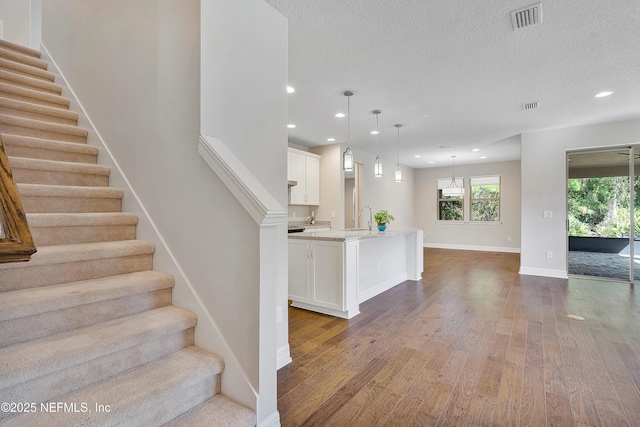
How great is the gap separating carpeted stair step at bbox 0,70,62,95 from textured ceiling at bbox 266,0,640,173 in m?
2.24

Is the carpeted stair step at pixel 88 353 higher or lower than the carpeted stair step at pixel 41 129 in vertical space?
A: lower

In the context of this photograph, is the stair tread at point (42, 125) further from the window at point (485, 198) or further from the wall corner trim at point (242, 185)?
the window at point (485, 198)

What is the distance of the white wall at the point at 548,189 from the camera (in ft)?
17.4

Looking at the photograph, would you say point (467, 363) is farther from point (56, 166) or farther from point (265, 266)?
point (56, 166)

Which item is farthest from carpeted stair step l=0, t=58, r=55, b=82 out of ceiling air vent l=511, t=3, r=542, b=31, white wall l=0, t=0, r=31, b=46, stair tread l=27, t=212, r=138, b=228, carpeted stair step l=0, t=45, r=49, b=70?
ceiling air vent l=511, t=3, r=542, b=31

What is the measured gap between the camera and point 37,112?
2.51 m

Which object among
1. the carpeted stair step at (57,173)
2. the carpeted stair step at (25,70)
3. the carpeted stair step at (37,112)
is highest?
the carpeted stair step at (25,70)

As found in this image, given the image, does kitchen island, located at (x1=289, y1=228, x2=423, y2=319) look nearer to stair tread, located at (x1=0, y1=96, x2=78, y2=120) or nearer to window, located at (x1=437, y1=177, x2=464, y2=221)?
stair tread, located at (x1=0, y1=96, x2=78, y2=120)

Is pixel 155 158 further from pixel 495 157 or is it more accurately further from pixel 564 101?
pixel 495 157

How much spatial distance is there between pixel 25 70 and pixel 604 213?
806cm

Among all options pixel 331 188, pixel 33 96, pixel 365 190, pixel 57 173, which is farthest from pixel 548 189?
pixel 33 96

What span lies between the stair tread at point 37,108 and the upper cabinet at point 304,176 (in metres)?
3.50

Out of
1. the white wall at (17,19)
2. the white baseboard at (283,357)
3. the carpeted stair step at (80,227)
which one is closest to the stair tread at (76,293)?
the carpeted stair step at (80,227)

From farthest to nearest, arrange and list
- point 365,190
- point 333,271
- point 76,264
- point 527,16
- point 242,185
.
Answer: point 365,190
point 333,271
point 527,16
point 76,264
point 242,185
